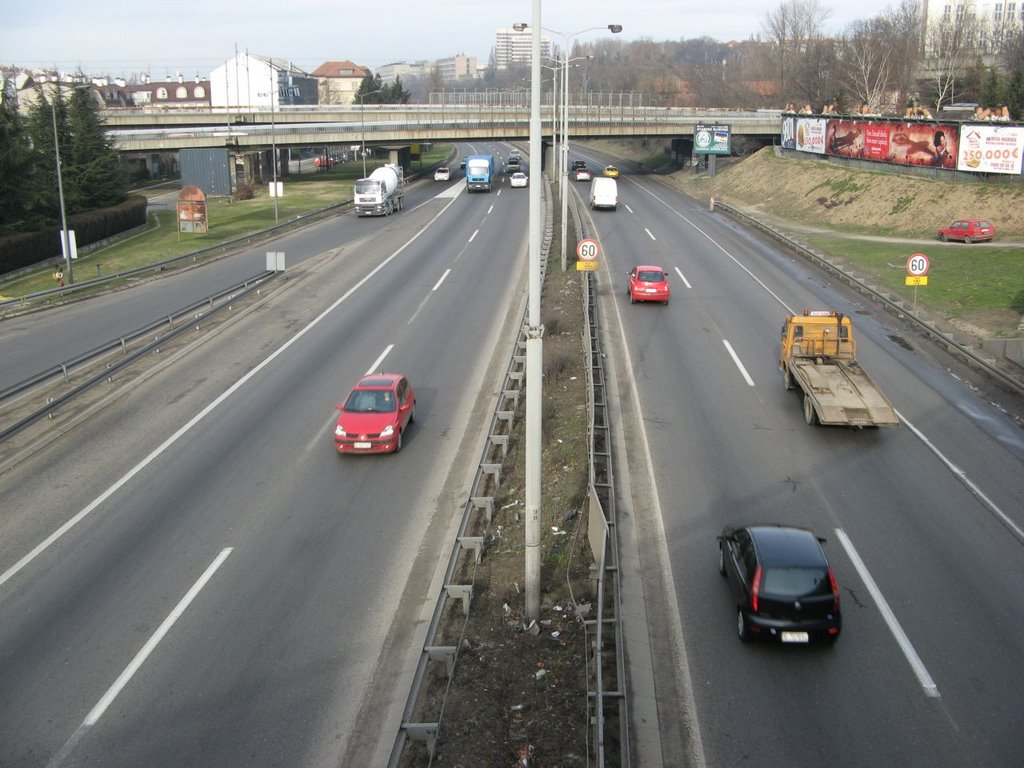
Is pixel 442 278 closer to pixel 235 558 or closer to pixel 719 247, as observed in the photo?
pixel 719 247

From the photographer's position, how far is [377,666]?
1349 centimetres

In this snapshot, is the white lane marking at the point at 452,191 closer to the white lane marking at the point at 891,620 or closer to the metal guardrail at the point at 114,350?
the metal guardrail at the point at 114,350

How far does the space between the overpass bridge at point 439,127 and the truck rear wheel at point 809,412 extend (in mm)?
68124

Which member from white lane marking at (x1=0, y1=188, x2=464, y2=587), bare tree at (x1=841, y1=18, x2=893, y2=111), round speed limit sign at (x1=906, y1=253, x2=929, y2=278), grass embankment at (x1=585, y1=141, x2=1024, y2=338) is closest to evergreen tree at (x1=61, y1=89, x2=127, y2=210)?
white lane marking at (x1=0, y1=188, x2=464, y2=587)

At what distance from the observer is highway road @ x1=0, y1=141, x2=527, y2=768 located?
12.1 metres

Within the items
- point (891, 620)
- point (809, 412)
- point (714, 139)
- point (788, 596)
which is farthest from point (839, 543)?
point (714, 139)

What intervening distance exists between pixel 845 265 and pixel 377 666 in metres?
35.6

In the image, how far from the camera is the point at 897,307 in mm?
33438

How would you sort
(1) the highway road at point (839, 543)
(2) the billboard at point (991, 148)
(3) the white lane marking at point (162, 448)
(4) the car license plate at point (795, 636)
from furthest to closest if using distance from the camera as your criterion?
(2) the billboard at point (991, 148), (3) the white lane marking at point (162, 448), (4) the car license plate at point (795, 636), (1) the highway road at point (839, 543)

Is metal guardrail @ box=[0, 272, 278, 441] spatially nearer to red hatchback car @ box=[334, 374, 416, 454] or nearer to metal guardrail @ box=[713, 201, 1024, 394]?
red hatchback car @ box=[334, 374, 416, 454]

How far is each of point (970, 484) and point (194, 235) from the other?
53.4m

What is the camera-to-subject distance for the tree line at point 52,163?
54.9 metres

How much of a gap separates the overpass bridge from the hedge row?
18.2 m

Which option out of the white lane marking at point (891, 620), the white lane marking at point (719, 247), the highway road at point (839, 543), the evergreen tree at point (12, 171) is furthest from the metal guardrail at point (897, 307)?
the evergreen tree at point (12, 171)
